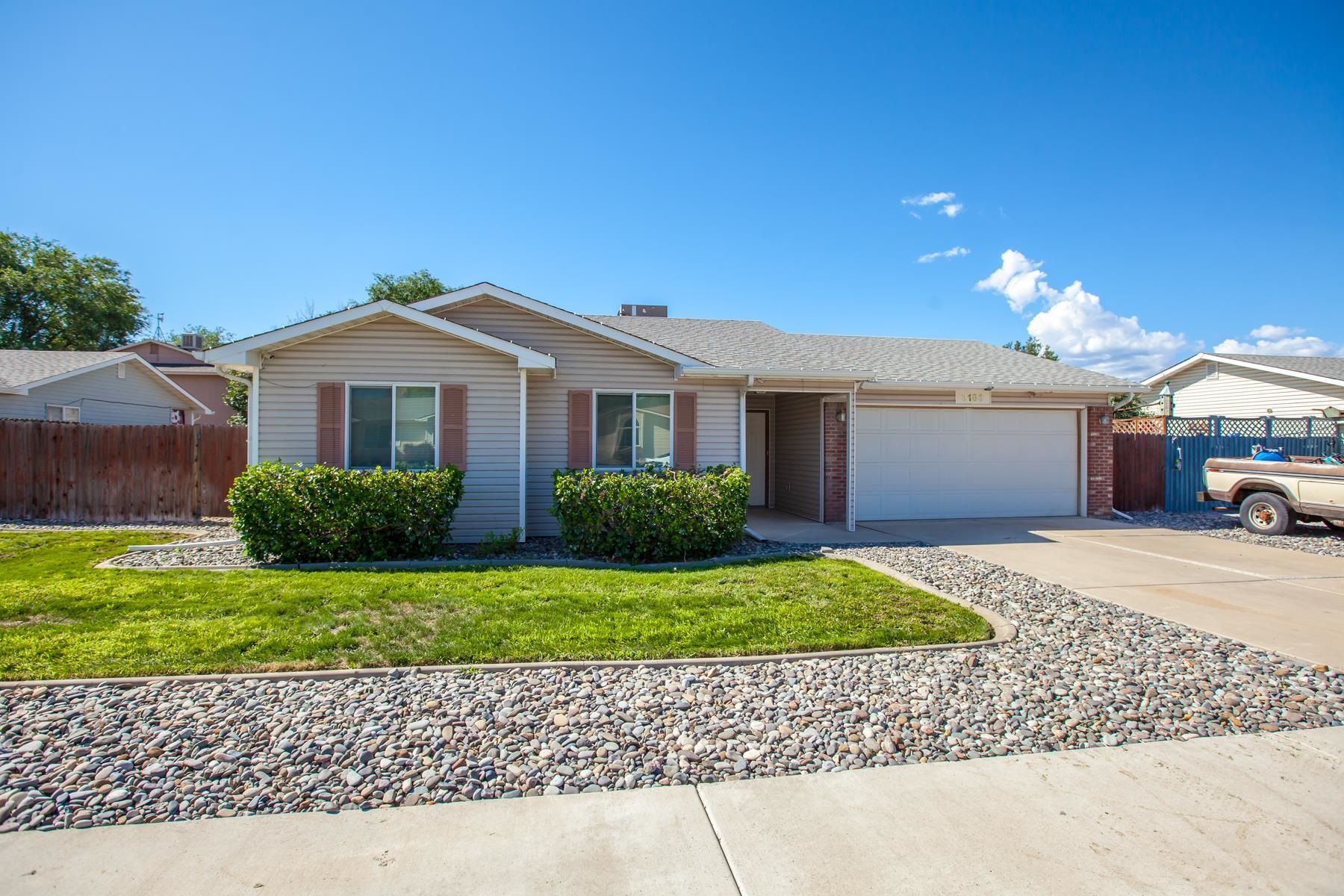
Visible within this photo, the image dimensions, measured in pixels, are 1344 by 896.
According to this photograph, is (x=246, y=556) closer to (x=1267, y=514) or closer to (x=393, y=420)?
(x=393, y=420)

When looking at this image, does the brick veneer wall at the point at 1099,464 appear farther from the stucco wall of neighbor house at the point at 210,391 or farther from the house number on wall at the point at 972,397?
the stucco wall of neighbor house at the point at 210,391

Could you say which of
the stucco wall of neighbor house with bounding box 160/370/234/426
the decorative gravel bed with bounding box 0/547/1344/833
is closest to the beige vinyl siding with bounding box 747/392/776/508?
the decorative gravel bed with bounding box 0/547/1344/833

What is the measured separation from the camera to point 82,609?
5.89 meters

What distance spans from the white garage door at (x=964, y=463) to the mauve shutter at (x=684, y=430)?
11.2 feet

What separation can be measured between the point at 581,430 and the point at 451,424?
1.90 metres

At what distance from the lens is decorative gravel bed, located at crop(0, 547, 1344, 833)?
3.20 m

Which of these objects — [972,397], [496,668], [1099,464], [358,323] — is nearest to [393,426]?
[358,323]

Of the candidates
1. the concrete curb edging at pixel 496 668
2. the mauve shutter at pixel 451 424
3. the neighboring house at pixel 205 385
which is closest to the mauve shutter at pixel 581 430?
the mauve shutter at pixel 451 424

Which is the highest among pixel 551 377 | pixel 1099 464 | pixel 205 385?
pixel 205 385

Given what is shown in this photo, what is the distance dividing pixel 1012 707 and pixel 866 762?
123 cm

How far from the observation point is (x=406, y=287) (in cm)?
3288

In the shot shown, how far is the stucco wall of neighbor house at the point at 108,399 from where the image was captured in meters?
17.3

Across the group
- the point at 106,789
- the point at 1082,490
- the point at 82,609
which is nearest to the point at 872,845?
the point at 106,789

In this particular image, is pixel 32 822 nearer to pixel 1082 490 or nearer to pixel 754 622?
pixel 754 622
